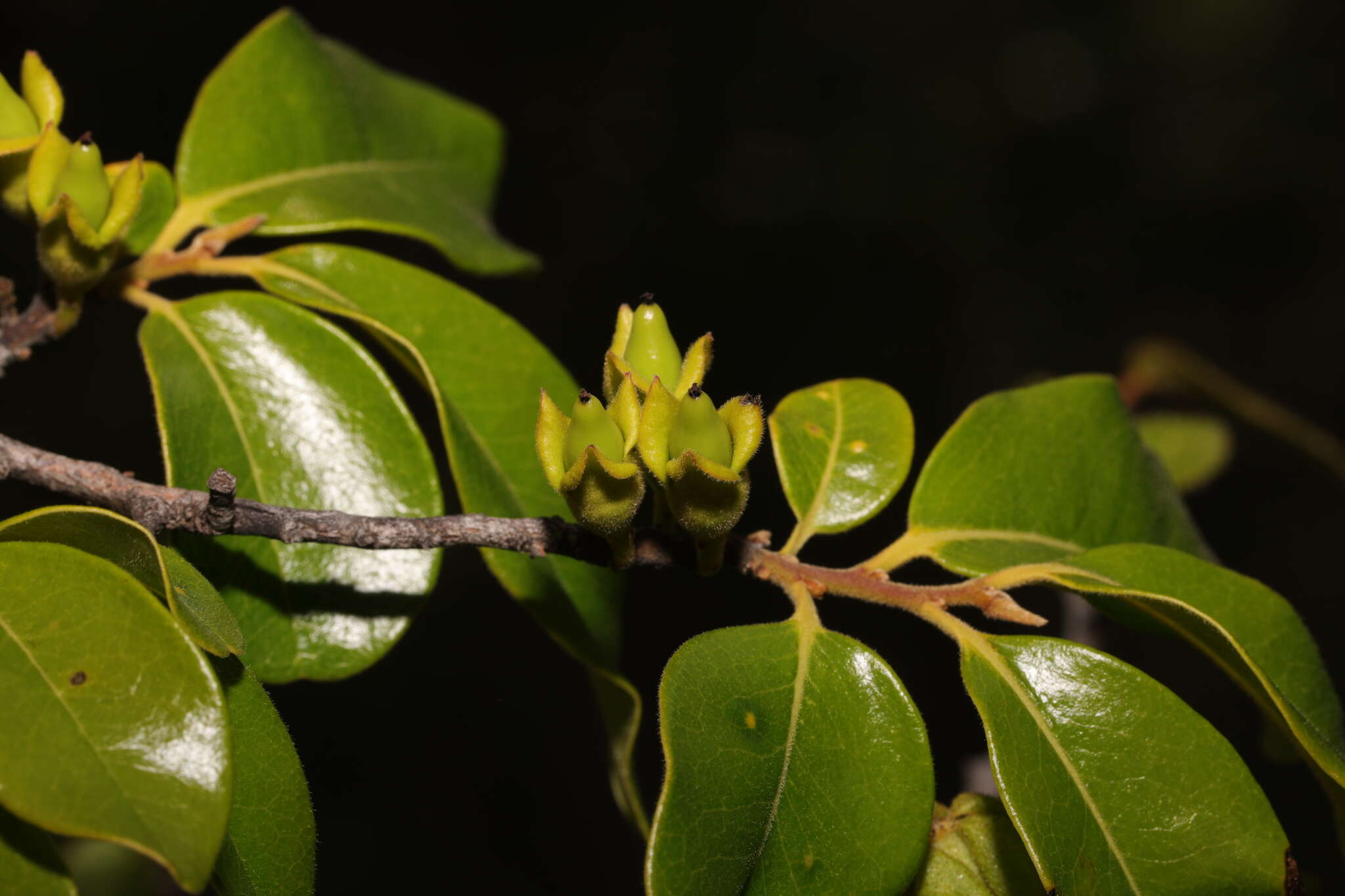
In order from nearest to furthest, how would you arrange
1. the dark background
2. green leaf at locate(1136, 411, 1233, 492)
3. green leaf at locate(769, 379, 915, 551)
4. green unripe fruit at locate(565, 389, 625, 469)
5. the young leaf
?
1. green unripe fruit at locate(565, 389, 625, 469)
2. green leaf at locate(769, 379, 915, 551)
3. the young leaf
4. green leaf at locate(1136, 411, 1233, 492)
5. the dark background

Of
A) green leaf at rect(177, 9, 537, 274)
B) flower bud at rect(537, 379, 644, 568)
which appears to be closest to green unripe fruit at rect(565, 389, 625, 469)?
flower bud at rect(537, 379, 644, 568)

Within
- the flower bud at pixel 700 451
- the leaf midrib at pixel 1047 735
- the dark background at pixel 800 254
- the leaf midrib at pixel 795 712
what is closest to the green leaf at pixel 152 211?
the flower bud at pixel 700 451

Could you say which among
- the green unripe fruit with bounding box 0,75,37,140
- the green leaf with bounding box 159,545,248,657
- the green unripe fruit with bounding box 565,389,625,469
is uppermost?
the green unripe fruit with bounding box 0,75,37,140

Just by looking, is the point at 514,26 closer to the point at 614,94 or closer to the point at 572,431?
the point at 614,94

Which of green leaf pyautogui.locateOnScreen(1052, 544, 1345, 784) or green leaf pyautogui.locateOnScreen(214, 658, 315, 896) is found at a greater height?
green leaf pyautogui.locateOnScreen(1052, 544, 1345, 784)

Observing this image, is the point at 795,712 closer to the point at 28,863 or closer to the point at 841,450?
the point at 841,450

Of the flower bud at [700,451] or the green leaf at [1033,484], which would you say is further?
the green leaf at [1033,484]

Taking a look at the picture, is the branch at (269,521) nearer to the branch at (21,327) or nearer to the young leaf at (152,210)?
the branch at (21,327)

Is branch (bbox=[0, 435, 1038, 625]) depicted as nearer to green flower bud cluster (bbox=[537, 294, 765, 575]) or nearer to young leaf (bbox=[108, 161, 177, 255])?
green flower bud cluster (bbox=[537, 294, 765, 575])
